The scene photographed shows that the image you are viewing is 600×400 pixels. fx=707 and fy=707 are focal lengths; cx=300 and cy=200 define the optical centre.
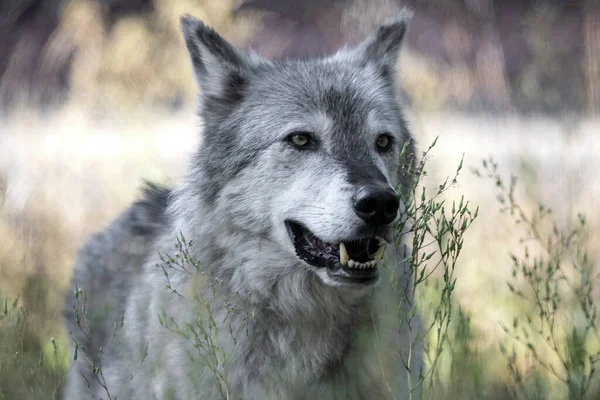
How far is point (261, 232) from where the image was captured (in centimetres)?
321

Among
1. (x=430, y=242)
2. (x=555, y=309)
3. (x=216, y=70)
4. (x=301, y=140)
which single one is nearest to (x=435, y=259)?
(x=301, y=140)

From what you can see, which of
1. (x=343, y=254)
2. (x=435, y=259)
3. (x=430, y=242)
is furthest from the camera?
(x=435, y=259)

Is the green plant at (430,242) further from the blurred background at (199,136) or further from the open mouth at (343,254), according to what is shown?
the blurred background at (199,136)

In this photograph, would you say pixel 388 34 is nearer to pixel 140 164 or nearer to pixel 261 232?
pixel 261 232

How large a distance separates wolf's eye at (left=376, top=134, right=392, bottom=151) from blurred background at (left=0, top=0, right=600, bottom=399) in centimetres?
26

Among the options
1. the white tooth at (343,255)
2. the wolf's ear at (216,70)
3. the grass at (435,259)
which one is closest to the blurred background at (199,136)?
the grass at (435,259)

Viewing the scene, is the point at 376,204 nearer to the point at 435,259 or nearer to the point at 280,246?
the point at 280,246

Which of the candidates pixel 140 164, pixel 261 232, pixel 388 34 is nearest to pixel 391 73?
pixel 388 34

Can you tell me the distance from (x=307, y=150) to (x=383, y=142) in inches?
15.4

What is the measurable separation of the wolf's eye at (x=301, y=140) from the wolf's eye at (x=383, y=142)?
13.1 inches

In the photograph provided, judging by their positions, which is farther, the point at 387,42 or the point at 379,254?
the point at 387,42

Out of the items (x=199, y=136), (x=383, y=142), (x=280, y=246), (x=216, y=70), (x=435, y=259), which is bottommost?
(x=435, y=259)

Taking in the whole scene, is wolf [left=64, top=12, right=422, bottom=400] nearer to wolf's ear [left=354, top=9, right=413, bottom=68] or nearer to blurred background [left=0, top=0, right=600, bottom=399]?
wolf's ear [left=354, top=9, right=413, bottom=68]

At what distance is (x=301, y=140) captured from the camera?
3.25 m
